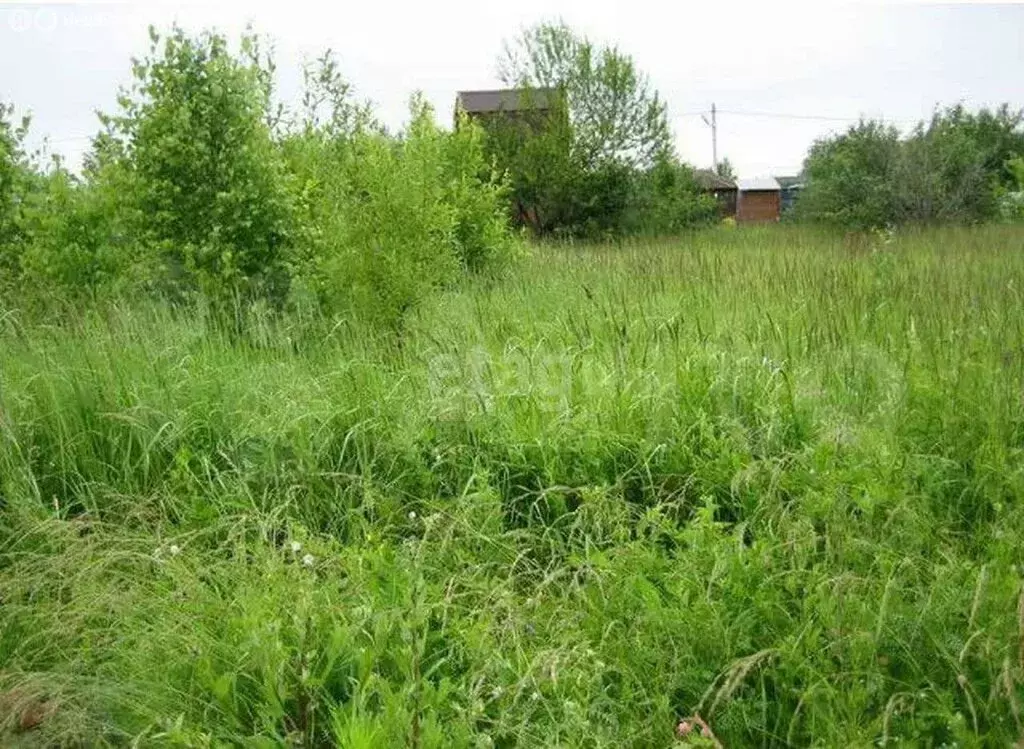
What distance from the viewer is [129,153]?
22.4 ft

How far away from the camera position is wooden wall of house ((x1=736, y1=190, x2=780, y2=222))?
4306 cm

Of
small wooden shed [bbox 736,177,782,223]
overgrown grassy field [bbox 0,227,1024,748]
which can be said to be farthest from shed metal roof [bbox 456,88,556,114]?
small wooden shed [bbox 736,177,782,223]

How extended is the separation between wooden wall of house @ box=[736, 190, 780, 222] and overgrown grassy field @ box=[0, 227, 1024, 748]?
39.3m

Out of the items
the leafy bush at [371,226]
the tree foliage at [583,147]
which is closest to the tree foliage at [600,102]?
the tree foliage at [583,147]

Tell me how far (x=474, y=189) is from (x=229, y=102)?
526 cm

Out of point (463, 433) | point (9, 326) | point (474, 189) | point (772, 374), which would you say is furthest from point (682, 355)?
point (474, 189)

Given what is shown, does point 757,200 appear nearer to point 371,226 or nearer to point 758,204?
point 758,204

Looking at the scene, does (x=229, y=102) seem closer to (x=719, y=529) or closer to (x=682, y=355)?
(x=682, y=355)

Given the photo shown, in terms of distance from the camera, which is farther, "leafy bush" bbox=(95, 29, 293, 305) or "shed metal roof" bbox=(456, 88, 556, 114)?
"shed metal roof" bbox=(456, 88, 556, 114)

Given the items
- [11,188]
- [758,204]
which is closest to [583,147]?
[11,188]

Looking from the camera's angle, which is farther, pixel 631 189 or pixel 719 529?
pixel 631 189

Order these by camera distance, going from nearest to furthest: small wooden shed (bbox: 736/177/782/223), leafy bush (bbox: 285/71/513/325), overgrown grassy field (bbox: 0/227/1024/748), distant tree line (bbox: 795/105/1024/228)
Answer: overgrown grassy field (bbox: 0/227/1024/748), leafy bush (bbox: 285/71/513/325), distant tree line (bbox: 795/105/1024/228), small wooden shed (bbox: 736/177/782/223)

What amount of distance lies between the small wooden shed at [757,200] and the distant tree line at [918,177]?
2177 centimetres

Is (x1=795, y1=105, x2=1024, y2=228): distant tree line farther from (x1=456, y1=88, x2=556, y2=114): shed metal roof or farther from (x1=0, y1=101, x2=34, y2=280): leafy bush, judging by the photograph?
(x1=0, y1=101, x2=34, y2=280): leafy bush
